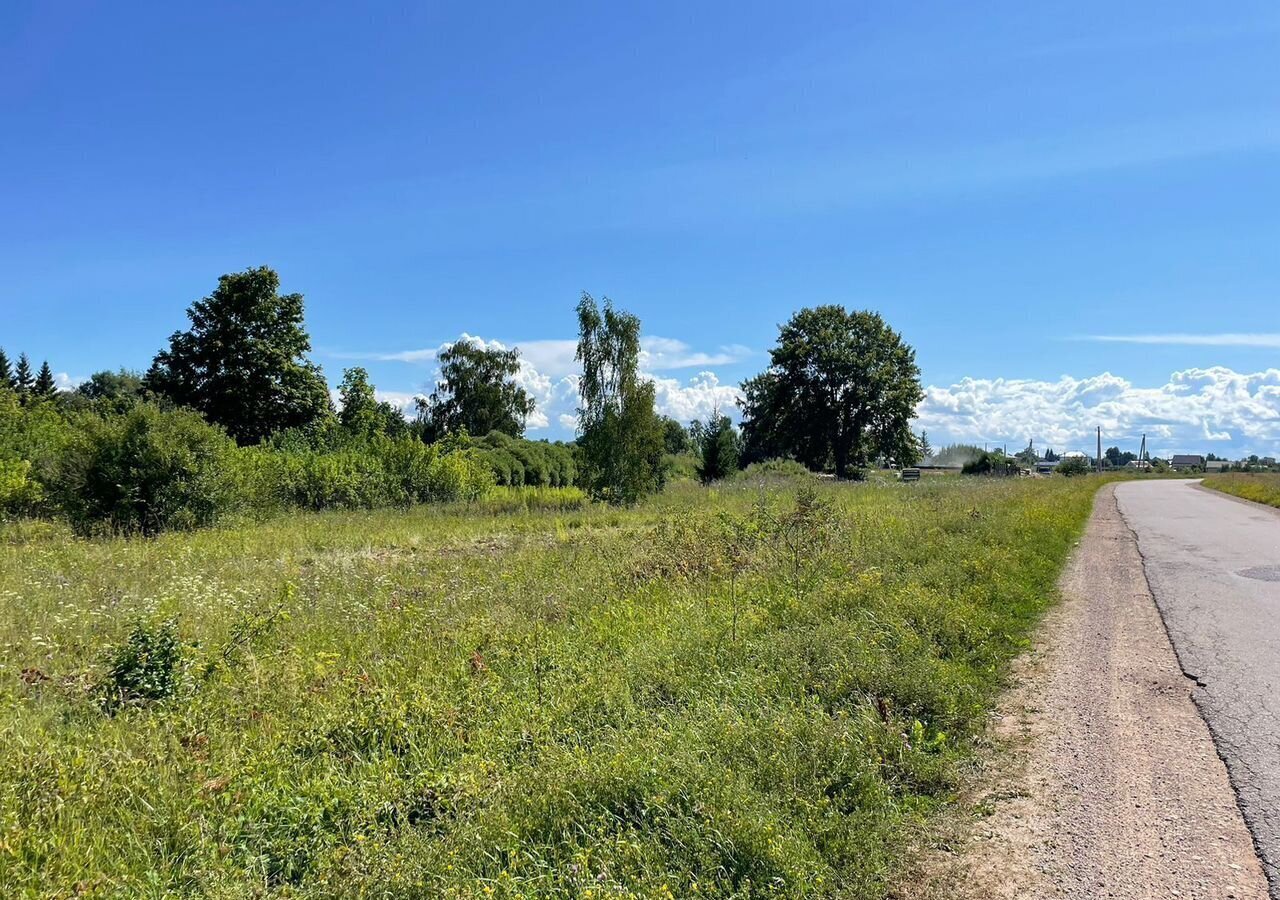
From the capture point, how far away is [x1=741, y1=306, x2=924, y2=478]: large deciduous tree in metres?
52.6

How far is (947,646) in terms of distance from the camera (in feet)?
20.9

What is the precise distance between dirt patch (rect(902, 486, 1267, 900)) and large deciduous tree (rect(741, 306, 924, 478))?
156ft

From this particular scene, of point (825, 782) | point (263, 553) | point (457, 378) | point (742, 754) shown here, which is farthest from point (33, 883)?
point (457, 378)

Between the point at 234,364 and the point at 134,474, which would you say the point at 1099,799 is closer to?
the point at 134,474

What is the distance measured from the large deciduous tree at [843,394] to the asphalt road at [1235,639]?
36.6 m

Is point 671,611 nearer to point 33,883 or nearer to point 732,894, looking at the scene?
point 732,894

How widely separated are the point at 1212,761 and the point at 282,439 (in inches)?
1244

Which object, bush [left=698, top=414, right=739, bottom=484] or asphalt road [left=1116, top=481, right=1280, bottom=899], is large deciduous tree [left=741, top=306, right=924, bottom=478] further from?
asphalt road [left=1116, top=481, right=1280, bottom=899]

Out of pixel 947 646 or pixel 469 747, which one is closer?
pixel 469 747

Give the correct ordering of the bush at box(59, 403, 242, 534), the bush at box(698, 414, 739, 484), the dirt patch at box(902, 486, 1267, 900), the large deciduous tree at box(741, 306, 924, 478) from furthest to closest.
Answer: the large deciduous tree at box(741, 306, 924, 478)
the bush at box(698, 414, 739, 484)
the bush at box(59, 403, 242, 534)
the dirt patch at box(902, 486, 1267, 900)

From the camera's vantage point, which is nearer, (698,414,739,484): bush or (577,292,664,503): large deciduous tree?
(577,292,664,503): large deciduous tree

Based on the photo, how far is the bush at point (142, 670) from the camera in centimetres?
513

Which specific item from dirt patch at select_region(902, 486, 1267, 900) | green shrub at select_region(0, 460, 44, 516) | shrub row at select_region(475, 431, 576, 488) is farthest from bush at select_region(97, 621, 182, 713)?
shrub row at select_region(475, 431, 576, 488)

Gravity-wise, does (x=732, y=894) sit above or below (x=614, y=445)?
below
